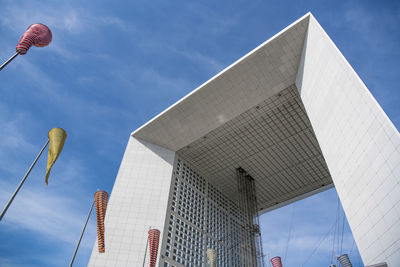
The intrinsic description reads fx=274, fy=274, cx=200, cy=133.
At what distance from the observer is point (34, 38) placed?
10.8 m

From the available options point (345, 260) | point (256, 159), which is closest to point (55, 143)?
point (345, 260)

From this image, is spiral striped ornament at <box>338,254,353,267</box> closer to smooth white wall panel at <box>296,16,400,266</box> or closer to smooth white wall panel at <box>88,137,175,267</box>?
smooth white wall panel at <box>296,16,400,266</box>

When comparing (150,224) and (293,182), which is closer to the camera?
(150,224)

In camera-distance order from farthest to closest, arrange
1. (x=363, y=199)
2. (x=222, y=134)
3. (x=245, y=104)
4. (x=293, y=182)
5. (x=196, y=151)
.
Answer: (x=293, y=182)
(x=196, y=151)
(x=222, y=134)
(x=245, y=104)
(x=363, y=199)

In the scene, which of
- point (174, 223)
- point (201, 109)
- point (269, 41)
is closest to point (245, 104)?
point (201, 109)

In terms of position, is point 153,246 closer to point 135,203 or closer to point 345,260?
point 135,203

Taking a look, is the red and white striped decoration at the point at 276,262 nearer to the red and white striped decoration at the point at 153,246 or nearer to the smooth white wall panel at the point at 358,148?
the smooth white wall panel at the point at 358,148

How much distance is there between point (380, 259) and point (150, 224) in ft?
60.0

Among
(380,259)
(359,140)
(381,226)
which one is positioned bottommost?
(380,259)

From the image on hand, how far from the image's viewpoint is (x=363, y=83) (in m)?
13.2

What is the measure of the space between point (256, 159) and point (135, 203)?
14.8 metres

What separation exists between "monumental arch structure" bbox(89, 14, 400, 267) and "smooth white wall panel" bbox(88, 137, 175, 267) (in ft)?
0.31

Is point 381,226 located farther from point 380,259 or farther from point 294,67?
point 294,67

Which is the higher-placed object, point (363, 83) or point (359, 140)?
point (363, 83)
